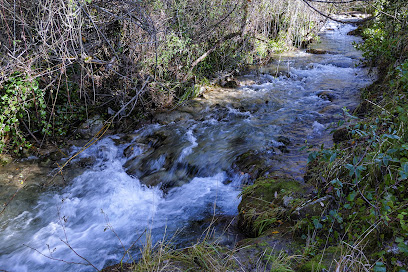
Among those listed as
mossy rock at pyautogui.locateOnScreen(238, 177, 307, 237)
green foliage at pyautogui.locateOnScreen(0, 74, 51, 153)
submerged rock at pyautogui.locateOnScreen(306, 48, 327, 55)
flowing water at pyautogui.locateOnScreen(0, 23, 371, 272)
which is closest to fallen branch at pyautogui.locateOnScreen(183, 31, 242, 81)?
flowing water at pyautogui.locateOnScreen(0, 23, 371, 272)

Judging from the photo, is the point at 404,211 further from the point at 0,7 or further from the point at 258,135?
the point at 0,7

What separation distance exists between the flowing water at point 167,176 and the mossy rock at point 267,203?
36cm

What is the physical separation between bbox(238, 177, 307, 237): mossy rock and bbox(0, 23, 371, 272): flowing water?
1.17 ft

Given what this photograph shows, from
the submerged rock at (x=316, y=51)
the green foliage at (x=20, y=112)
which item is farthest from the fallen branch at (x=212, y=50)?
the submerged rock at (x=316, y=51)

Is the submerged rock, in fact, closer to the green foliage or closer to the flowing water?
the flowing water

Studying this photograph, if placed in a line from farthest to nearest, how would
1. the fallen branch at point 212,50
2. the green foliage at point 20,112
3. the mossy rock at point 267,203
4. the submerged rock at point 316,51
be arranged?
the submerged rock at point 316,51
the fallen branch at point 212,50
the green foliage at point 20,112
the mossy rock at point 267,203

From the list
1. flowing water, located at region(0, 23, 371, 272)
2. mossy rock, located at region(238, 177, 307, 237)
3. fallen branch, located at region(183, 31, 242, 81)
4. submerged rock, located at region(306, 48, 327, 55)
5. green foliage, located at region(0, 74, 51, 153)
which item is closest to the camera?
mossy rock, located at region(238, 177, 307, 237)

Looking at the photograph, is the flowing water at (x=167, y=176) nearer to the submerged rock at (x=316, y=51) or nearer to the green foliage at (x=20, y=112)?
the green foliage at (x=20, y=112)

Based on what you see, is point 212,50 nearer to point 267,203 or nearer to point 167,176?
point 167,176

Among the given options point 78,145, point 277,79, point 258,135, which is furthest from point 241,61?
point 78,145

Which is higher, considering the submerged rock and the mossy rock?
the submerged rock

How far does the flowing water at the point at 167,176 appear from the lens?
3572 millimetres

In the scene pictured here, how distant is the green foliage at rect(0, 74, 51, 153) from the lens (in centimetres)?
474

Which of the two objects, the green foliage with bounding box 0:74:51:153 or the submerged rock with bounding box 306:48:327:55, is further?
the submerged rock with bounding box 306:48:327:55
